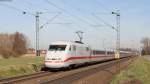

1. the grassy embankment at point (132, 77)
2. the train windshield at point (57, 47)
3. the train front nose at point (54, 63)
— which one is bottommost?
the grassy embankment at point (132, 77)

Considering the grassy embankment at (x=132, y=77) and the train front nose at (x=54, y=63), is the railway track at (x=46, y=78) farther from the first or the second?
the grassy embankment at (x=132, y=77)

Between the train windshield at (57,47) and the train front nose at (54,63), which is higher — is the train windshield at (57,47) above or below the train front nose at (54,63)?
above

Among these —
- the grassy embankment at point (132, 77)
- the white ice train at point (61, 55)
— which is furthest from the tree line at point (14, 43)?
the grassy embankment at point (132, 77)

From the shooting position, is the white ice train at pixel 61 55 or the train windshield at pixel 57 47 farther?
the train windshield at pixel 57 47

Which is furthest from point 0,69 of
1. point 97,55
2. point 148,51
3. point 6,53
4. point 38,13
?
point 148,51

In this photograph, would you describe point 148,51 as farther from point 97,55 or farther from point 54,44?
point 54,44

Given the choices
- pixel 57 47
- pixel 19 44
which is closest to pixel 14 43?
pixel 19 44

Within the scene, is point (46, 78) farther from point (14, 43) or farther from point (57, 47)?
point (14, 43)

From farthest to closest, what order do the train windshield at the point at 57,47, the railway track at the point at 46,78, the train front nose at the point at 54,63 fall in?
the train windshield at the point at 57,47
the train front nose at the point at 54,63
the railway track at the point at 46,78

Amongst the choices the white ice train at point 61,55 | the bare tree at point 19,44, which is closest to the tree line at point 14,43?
the bare tree at point 19,44

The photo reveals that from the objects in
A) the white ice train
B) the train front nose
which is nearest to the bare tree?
the white ice train

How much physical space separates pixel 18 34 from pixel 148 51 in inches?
3299

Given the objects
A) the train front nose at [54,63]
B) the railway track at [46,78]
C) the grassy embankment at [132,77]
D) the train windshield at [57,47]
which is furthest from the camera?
the train windshield at [57,47]

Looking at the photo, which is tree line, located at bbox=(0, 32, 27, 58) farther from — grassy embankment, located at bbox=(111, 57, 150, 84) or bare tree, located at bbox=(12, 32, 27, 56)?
grassy embankment, located at bbox=(111, 57, 150, 84)
